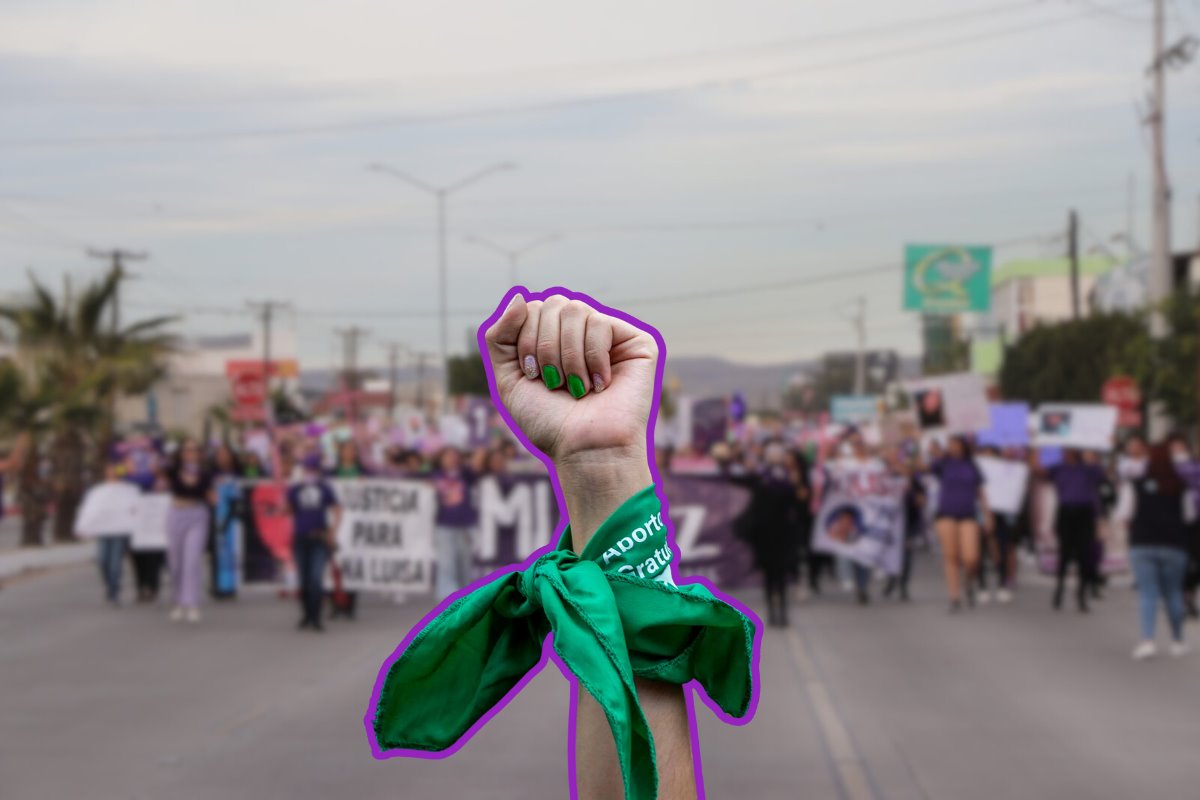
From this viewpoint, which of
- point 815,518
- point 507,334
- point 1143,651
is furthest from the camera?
point 815,518

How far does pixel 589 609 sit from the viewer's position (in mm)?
1985

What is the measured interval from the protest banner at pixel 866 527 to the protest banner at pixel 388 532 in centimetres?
477

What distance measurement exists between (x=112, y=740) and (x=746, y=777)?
391 cm

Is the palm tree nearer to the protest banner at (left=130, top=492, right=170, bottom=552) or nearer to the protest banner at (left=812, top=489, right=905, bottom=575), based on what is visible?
the protest banner at (left=130, top=492, right=170, bottom=552)

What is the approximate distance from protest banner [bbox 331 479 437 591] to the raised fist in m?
18.4

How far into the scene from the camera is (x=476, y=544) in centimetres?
2189

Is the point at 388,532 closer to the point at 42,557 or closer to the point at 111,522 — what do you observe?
the point at 111,522

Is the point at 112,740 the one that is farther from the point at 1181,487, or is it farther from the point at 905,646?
the point at 1181,487

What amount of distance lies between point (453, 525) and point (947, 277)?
34414mm

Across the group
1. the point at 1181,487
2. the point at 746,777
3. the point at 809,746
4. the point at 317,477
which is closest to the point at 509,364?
the point at 746,777

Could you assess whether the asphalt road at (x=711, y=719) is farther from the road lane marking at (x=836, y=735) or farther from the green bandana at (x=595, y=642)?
the green bandana at (x=595, y=642)

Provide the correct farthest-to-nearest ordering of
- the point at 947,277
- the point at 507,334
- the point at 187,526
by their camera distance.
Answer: the point at 947,277
the point at 187,526
the point at 507,334

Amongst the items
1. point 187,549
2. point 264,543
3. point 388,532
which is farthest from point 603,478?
point 264,543

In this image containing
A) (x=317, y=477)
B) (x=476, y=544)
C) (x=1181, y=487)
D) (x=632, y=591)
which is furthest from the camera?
(x=476, y=544)
